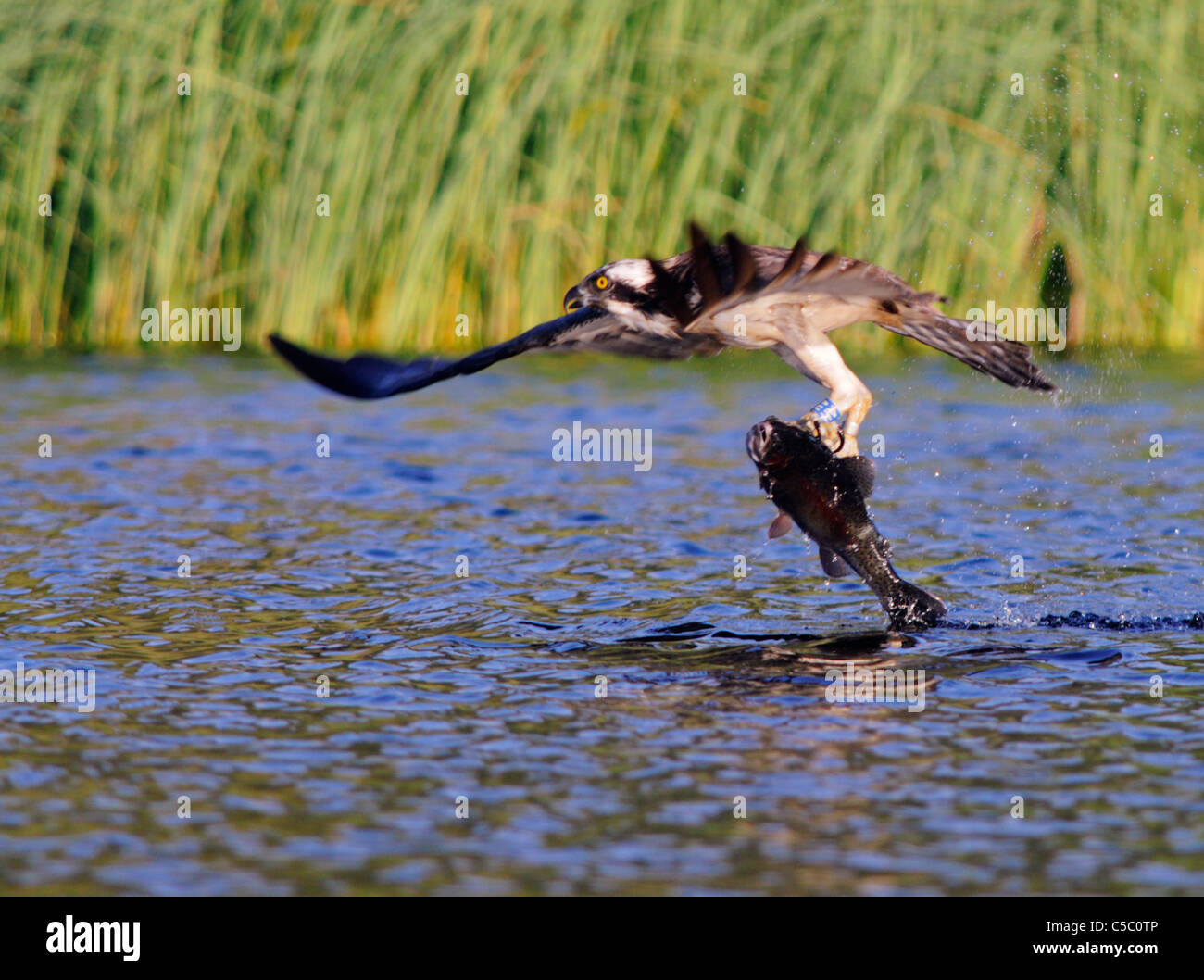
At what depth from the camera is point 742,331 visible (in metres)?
7.18

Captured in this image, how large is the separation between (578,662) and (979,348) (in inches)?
76.3

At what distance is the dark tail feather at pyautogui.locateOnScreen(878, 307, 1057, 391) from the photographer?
722 cm

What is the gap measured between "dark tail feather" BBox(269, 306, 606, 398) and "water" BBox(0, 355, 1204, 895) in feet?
3.10

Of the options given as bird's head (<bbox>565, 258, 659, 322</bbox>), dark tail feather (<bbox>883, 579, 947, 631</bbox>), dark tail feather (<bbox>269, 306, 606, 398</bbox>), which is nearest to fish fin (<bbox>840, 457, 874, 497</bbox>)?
dark tail feather (<bbox>883, 579, 947, 631</bbox>)

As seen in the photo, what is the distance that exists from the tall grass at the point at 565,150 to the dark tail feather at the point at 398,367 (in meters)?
6.15

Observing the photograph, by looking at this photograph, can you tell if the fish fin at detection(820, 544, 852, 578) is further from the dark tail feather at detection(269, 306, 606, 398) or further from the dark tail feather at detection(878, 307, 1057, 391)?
the dark tail feather at detection(269, 306, 606, 398)

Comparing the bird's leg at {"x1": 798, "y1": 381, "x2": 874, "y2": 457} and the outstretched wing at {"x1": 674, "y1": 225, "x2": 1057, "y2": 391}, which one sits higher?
the outstretched wing at {"x1": 674, "y1": 225, "x2": 1057, "y2": 391}

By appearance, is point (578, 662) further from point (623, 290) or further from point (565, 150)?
point (565, 150)

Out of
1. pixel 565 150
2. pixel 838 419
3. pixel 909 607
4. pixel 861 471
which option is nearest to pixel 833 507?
pixel 861 471

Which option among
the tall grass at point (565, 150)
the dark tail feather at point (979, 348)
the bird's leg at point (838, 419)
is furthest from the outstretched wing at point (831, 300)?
the tall grass at point (565, 150)

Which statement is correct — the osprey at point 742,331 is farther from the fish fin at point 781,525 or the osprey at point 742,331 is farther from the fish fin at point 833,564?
the fish fin at point 833,564

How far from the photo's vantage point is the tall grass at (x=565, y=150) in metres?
13.2

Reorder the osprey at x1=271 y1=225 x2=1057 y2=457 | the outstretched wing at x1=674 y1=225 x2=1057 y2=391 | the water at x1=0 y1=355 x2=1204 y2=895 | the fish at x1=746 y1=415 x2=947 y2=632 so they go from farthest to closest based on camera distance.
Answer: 1. the fish at x1=746 y1=415 x2=947 y2=632
2. the osprey at x1=271 y1=225 x2=1057 y2=457
3. the outstretched wing at x1=674 y1=225 x2=1057 y2=391
4. the water at x1=0 y1=355 x2=1204 y2=895
